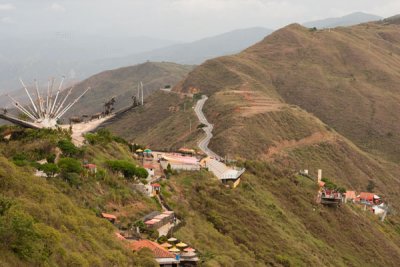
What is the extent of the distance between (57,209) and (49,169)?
24.1ft

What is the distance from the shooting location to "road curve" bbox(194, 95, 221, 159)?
81.0 meters

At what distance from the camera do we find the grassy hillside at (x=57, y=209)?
851 inches

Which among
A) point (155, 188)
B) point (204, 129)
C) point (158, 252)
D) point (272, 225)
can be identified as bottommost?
point (204, 129)

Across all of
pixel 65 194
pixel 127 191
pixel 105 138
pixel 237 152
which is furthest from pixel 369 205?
pixel 65 194

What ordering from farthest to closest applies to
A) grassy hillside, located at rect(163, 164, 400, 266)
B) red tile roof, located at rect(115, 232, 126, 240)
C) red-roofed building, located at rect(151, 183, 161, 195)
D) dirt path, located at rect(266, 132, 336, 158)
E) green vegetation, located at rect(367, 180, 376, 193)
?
green vegetation, located at rect(367, 180, 376, 193) < dirt path, located at rect(266, 132, 336, 158) < red-roofed building, located at rect(151, 183, 161, 195) < grassy hillside, located at rect(163, 164, 400, 266) < red tile roof, located at rect(115, 232, 126, 240)

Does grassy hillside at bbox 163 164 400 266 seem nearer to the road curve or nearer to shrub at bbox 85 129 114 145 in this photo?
shrub at bbox 85 129 114 145

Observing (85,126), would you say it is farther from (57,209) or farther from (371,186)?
(57,209)

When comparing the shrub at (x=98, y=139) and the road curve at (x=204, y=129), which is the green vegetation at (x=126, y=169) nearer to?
the shrub at (x=98, y=139)

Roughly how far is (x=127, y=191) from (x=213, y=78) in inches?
4015

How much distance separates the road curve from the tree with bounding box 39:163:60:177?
40.8 metres

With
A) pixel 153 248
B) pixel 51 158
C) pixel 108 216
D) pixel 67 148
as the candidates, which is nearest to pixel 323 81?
pixel 67 148

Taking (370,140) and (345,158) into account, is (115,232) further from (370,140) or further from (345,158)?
(370,140)

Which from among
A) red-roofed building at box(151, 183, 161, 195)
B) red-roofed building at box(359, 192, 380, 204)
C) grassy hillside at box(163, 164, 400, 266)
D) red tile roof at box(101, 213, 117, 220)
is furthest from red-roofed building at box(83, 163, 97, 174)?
red-roofed building at box(359, 192, 380, 204)

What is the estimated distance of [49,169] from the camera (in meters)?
34.3
